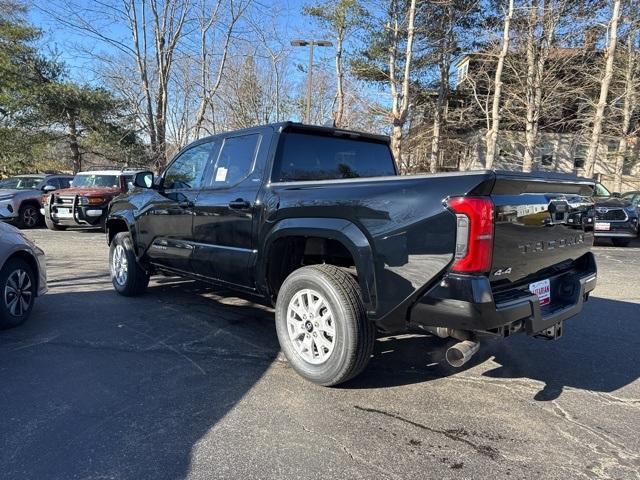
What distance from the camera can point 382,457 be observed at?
2674mm

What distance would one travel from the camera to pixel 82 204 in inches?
524

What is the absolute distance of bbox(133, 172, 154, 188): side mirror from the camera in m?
5.38

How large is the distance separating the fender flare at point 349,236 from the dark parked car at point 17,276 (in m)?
2.95

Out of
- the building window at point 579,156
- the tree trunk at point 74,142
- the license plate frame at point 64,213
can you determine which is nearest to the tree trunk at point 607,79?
the building window at point 579,156

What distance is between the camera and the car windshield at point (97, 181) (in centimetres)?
1438

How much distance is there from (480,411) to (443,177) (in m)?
1.64

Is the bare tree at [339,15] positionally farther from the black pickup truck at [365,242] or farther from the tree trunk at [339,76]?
the black pickup truck at [365,242]

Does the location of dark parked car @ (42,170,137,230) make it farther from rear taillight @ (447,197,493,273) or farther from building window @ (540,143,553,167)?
building window @ (540,143,553,167)

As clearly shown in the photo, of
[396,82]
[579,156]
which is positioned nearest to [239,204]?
[396,82]

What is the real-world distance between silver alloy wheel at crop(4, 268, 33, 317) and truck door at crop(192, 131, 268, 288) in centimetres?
178

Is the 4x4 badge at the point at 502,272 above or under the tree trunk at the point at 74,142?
under

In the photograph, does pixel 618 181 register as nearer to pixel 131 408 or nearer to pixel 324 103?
pixel 324 103

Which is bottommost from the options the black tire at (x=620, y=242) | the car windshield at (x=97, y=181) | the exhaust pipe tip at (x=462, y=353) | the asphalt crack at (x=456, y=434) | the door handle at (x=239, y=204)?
the asphalt crack at (x=456, y=434)

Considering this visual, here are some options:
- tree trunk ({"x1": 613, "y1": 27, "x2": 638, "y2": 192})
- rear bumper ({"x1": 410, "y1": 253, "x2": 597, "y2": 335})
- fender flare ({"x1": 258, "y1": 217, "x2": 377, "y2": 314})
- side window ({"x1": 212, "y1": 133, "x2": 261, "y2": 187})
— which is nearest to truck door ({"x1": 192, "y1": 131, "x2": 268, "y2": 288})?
side window ({"x1": 212, "y1": 133, "x2": 261, "y2": 187})
